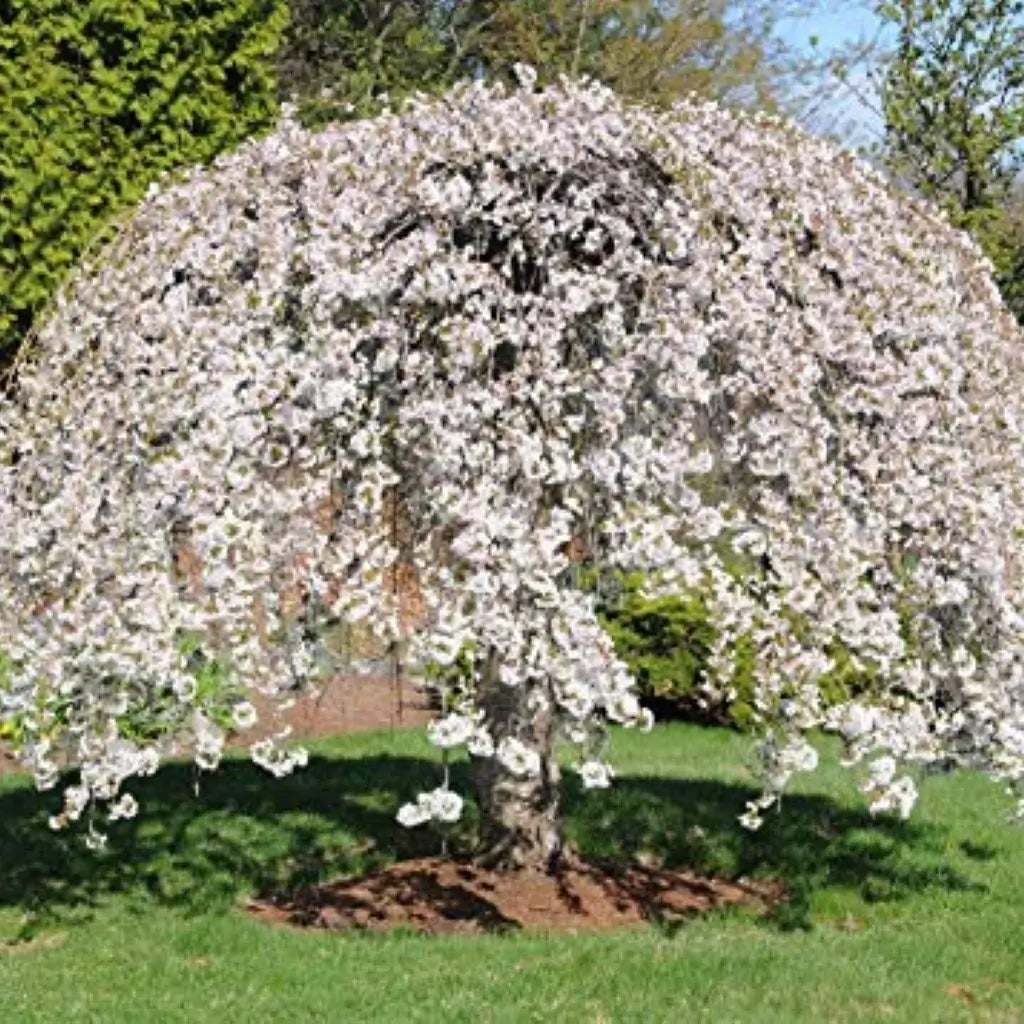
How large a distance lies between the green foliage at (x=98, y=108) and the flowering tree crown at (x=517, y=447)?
553 cm

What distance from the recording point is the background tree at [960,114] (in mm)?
14656

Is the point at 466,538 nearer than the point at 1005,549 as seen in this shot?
Yes

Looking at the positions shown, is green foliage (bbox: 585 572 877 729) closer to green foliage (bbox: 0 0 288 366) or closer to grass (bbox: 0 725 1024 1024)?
grass (bbox: 0 725 1024 1024)

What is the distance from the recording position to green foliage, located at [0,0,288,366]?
37.8 feet

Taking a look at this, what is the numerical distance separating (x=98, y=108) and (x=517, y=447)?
7594 millimetres

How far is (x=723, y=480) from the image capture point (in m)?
6.04

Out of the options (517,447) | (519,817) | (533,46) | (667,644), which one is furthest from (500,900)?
(533,46)

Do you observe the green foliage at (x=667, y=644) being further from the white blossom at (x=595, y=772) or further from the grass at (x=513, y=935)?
the white blossom at (x=595, y=772)

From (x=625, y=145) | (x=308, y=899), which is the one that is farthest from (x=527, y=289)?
(x=308, y=899)

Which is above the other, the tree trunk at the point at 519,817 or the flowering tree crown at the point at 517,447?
the flowering tree crown at the point at 517,447

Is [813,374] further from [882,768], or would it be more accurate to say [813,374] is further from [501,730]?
[501,730]

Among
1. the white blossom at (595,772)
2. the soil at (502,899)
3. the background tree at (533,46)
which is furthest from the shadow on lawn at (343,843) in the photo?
the background tree at (533,46)

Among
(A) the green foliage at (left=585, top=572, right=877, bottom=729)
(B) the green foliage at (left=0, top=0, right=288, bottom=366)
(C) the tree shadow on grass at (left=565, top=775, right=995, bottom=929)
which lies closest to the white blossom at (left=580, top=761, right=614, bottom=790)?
(C) the tree shadow on grass at (left=565, top=775, right=995, bottom=929)

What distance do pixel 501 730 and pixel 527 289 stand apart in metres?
1.70
